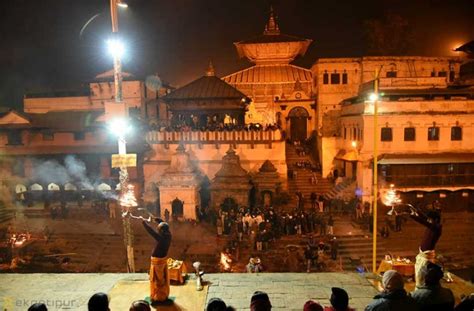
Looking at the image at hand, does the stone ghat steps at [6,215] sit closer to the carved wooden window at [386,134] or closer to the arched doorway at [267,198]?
the arched doorway at [267,198]

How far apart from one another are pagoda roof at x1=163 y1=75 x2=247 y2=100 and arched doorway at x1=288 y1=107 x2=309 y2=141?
28.6 feet

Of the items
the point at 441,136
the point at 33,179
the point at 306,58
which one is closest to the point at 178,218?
the point at 33,179

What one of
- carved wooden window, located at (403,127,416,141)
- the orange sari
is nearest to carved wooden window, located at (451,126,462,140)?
carved wooden window, located at (403,127,416,141)

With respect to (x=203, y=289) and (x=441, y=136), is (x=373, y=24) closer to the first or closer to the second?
(x=441, y=136)

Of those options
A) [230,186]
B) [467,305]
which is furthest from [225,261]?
[467,305]

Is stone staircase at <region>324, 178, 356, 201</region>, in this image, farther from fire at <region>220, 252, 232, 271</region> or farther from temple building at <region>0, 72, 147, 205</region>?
temple building at <region>0, 72, 147, 205</region>

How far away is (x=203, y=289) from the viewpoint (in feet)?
35.5

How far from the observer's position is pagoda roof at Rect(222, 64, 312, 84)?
40.7 meters

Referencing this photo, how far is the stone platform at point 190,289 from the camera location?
1013 cm

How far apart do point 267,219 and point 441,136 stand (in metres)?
14.8

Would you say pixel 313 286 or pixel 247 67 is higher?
pixel 247 67

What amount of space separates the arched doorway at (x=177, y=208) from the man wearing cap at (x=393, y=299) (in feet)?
70.7

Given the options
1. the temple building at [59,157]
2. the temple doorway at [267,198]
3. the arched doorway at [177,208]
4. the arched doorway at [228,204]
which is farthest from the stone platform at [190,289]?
the temple building at [59,157]

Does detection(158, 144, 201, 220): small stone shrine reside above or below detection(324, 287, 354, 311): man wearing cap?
below
